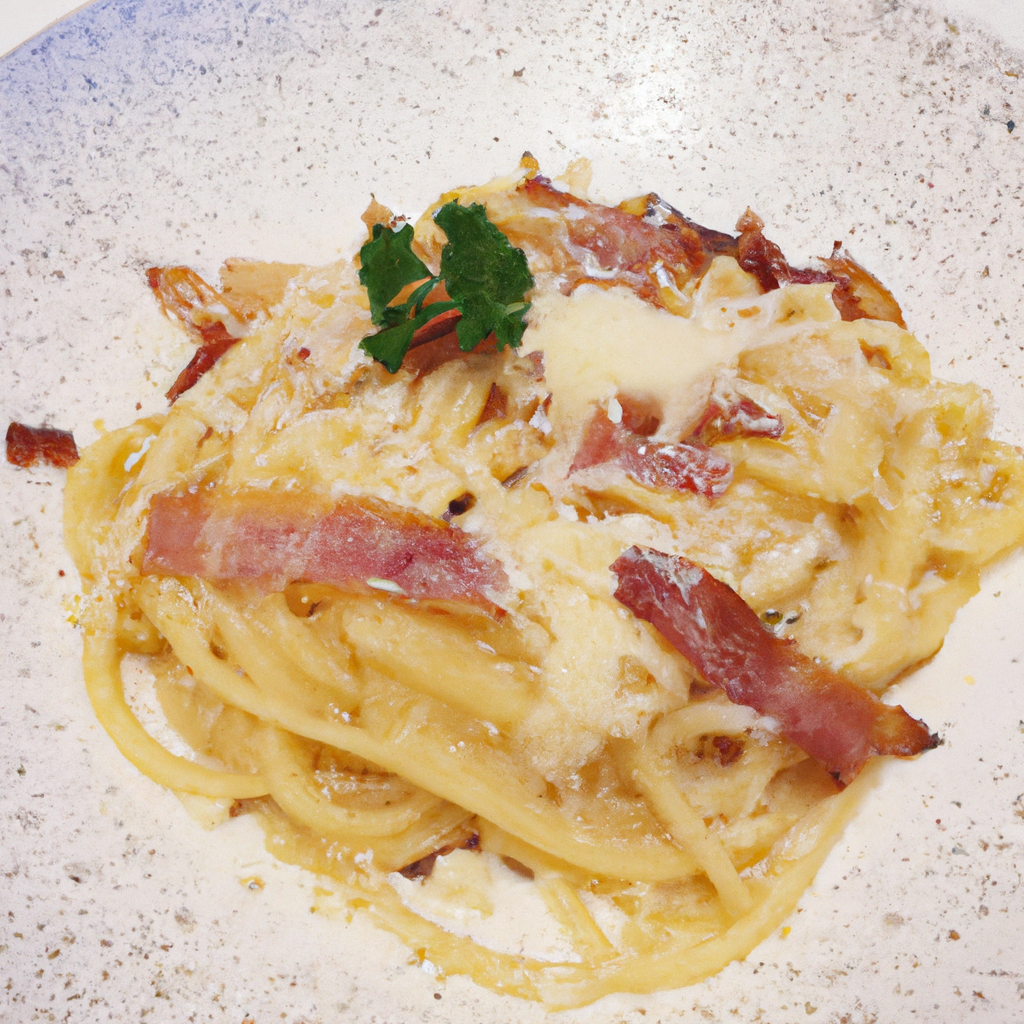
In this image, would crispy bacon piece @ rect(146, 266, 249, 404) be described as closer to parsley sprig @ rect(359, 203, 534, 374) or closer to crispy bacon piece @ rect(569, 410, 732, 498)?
parsley sprig @ rect(359, 203, 534, 374)

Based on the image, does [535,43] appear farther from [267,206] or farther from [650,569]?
[650,569]

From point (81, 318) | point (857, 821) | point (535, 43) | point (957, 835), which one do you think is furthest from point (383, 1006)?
point (535, 43)

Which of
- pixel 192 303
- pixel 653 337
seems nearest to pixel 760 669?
pixel 653 337

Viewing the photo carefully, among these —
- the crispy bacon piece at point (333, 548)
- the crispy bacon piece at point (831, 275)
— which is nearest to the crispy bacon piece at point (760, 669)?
the crispy bacon piece at point (333, 548)

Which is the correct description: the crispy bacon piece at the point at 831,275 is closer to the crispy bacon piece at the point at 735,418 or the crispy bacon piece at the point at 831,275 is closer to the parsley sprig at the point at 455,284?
the crispy bacon piece at the point at 735,418

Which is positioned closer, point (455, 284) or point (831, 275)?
point (455, 284)

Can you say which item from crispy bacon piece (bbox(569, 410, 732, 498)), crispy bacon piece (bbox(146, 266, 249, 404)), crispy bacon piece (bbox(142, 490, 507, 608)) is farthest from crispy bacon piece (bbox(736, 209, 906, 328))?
crispy bacon piece (bbox(146, 266, 249, 404))

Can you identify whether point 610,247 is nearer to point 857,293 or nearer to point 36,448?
point 857,293
